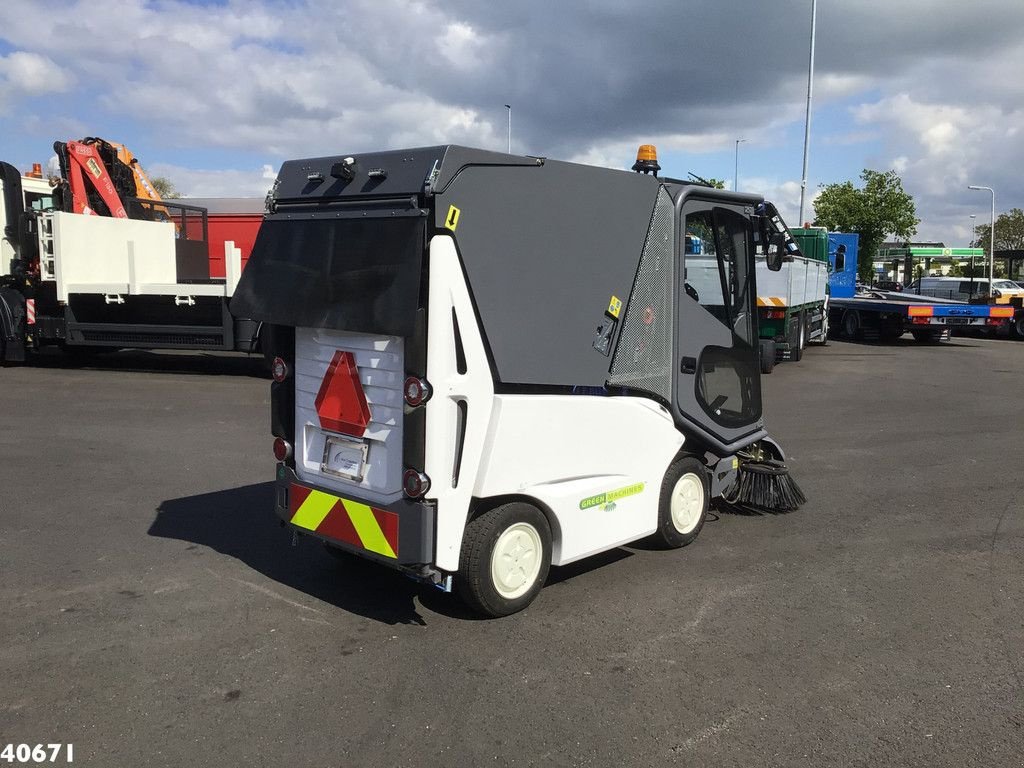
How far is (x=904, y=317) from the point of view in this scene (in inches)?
858

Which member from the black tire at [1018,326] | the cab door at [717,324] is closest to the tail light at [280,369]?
the cab door at [717,324]

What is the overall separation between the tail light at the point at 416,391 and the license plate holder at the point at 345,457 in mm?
530

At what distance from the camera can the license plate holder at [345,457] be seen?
14.4 feet

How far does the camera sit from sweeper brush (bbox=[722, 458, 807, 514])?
6379mm

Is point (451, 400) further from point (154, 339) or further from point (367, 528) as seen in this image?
point (154, 339)

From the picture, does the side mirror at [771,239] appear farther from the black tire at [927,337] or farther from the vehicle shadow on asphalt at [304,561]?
the black tire at [927,337]

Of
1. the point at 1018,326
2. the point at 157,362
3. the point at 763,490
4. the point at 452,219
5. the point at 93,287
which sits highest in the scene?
the point at 452,219

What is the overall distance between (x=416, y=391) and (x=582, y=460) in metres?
1.17

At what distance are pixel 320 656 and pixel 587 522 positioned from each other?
1604mm

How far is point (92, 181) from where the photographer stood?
14.8m

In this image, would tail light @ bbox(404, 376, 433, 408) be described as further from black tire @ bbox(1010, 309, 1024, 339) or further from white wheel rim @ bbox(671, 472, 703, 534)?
black tire @ bbox(1010, 309, 1024, 339)

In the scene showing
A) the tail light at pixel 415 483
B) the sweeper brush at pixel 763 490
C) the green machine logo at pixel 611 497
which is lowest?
the sweeper brush at pixel 763 490

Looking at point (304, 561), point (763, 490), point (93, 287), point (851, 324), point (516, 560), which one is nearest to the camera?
point (516, 560)

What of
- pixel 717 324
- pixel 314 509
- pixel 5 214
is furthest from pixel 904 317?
pixel 314 509
